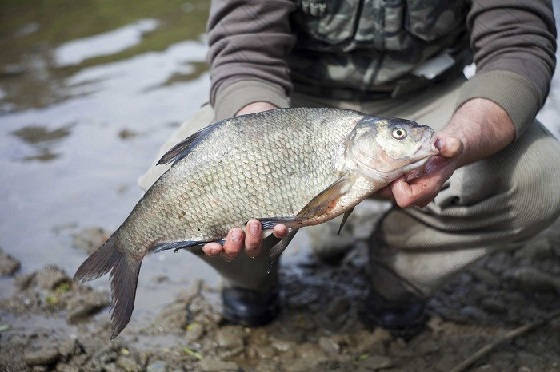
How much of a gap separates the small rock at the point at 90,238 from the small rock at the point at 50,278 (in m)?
0.28

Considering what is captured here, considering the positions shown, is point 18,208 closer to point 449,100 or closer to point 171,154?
point 171,154

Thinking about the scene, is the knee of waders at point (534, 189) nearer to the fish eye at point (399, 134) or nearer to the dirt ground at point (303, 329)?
the dirt ground at point (303, 329)

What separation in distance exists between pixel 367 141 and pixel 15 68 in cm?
540

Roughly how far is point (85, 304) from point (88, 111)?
8.95 feet

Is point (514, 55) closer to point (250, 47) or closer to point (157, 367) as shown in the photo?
point (250, 47)

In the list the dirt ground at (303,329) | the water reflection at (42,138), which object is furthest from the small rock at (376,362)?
the water reflection at (42,138)

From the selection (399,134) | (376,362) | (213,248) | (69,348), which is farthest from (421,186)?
(69,348)

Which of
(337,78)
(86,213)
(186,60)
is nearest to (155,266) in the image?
(86,213)

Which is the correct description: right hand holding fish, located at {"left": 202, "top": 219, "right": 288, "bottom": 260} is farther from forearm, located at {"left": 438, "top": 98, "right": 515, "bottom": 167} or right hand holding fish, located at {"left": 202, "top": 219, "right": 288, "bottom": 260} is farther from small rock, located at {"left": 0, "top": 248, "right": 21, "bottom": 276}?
small rock, located at {"left": 0, "top": 248, "right": 21, "bottom": 276}

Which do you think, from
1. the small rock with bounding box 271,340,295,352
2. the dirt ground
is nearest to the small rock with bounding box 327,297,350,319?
the dirt ground

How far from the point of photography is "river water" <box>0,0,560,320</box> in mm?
3801

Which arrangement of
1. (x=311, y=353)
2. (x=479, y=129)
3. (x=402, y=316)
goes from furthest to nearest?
(x=402, y=316) → (x=311, y=353) → (x=479, y=129)

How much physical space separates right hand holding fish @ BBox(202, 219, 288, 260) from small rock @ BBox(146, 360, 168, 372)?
754 mm

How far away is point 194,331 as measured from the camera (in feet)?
Answer: 9.77
